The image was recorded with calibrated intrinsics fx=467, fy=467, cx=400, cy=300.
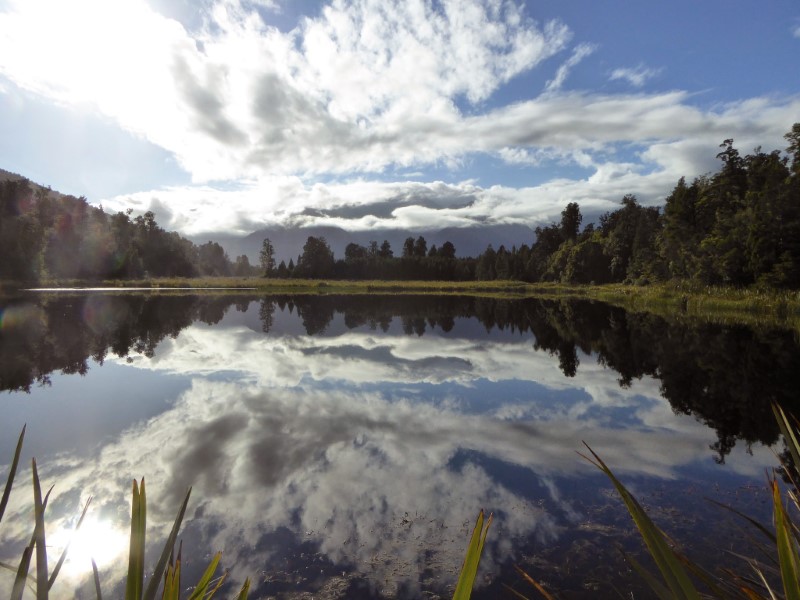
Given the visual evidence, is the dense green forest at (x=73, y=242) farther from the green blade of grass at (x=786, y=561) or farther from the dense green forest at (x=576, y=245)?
the green blade of grass at (x=786, y=561)

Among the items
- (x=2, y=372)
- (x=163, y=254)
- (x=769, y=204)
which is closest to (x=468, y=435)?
(x=2, y=372)

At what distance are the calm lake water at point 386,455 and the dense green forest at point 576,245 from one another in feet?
91.0

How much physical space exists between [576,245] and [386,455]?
114 m

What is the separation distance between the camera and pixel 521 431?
32.3 ft

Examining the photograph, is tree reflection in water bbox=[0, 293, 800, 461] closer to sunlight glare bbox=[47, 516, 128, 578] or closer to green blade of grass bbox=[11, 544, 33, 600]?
green blade of grass bbox=[11, 544, 33, 600]

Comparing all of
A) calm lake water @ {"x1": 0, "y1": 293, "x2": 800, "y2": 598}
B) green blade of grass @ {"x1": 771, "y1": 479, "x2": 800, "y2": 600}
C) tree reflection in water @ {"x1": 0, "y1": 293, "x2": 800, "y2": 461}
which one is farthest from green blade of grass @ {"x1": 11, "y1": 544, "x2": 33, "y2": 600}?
tree reflection in water @ {"x1": 0, "y1": 293, "x2": 800, "y2": 461}

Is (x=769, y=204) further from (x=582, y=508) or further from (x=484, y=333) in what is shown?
(x=582, y=508)

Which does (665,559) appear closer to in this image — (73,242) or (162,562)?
(162,562)

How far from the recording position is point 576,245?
113 metres

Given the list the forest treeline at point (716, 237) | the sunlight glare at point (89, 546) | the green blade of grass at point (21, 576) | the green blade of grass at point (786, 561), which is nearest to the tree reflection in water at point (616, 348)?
the green blade of grass at point (786, 561)

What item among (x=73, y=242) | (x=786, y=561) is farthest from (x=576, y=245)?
(x=786, y=561)

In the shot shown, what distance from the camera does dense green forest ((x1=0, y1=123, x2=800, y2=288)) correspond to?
1571 inches

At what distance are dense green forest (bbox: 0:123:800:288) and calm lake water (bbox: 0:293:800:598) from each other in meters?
27.7

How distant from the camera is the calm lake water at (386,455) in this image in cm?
522
